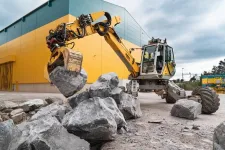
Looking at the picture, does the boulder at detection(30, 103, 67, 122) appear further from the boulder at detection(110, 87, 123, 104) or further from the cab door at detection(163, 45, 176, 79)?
the cab door at detection(163, 45, 176, 79)

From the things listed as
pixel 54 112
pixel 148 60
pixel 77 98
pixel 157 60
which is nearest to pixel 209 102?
pixel 157 60

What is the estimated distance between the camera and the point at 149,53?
8.10 metres

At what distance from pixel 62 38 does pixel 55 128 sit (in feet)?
8.97

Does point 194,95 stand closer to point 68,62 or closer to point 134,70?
point 134,70

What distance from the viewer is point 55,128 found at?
317 cm

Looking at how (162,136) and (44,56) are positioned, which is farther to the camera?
(44,56)

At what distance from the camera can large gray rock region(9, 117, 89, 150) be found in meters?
2.82

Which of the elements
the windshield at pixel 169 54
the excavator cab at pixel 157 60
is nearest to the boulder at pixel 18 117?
the excavator cab at pixel 157 60

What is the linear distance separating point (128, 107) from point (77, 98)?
Answer: 1262 mm

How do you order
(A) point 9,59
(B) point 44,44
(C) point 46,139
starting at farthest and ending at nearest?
(A) point 9,59 < (B) point 44,44 < (C) point 46,139

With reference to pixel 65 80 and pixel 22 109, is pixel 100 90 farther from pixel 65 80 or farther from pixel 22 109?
pixel 22 109

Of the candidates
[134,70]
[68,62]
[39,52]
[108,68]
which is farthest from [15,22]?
[68,62]

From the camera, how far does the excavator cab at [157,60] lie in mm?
7668

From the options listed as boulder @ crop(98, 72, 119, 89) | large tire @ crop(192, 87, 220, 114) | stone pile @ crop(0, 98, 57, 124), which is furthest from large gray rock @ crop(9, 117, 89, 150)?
large tire @ crop(192, 87, 220, 114)
